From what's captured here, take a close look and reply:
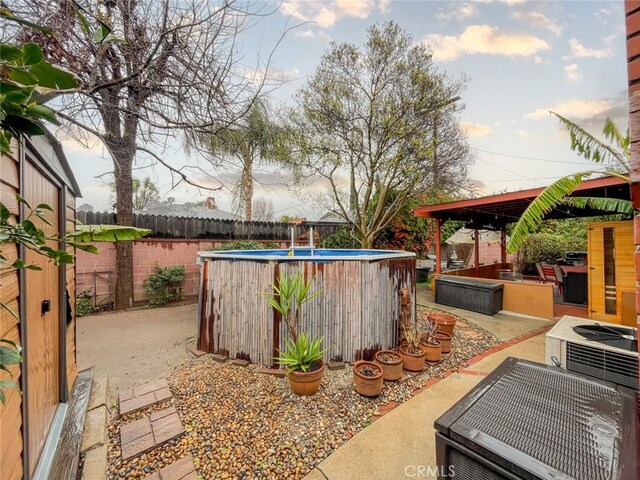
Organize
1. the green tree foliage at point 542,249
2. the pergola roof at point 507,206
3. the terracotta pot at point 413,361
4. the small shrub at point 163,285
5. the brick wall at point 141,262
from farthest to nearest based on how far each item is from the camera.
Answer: the green tree foliage at point 542,249 < the small shrub at point 163,285 < the brick wall at point 141,262 < the pergola roof at point 507,206 < the terracotta pot at point 413,361

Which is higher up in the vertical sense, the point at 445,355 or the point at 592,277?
the point at 592,277

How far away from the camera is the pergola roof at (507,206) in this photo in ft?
16.1

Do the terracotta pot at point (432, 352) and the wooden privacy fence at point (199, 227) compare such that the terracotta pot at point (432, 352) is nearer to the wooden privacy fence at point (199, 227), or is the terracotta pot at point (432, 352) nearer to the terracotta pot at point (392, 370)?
the terracotta pot at point (392, 370)

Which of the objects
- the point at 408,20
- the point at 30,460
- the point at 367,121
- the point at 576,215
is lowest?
the point at 30,460

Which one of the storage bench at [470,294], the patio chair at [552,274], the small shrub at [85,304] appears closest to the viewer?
the small shrub at [85,304]

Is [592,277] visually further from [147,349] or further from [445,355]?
[147,349]

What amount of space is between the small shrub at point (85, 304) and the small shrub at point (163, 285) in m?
1.07

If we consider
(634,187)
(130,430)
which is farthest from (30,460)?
(634,187)

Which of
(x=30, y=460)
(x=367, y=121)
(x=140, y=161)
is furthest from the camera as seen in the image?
(x=367, y=121)

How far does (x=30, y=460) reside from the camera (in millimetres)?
1684

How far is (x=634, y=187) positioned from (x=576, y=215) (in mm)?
10081

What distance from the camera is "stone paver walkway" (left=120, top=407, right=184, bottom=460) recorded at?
86.3 inches

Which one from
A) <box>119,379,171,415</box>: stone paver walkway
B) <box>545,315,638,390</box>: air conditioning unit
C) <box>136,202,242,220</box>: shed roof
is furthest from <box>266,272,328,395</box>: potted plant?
<box>136,202,242,220</box>: shed roof

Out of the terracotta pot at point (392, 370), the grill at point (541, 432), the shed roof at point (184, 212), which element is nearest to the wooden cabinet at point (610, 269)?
the terracotta pot at point (392, 370)
